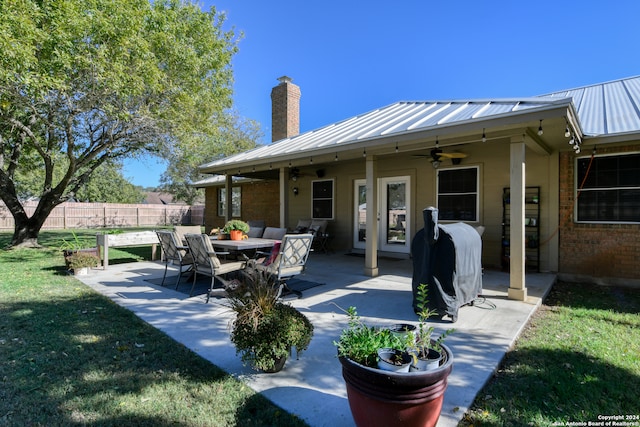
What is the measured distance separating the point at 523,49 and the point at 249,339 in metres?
11.5

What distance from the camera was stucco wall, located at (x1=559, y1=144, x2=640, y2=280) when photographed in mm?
5941

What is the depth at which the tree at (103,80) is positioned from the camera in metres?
6.92

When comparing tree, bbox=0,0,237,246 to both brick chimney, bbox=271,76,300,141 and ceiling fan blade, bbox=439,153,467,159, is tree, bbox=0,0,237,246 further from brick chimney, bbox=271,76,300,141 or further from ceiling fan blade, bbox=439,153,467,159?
ceiling fan blade, bbox=439,153,467,159

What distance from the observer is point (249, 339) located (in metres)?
2.61

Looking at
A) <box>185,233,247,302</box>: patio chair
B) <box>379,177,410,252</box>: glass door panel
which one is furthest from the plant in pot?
<box>379,177,410,252</box>: glass door panel

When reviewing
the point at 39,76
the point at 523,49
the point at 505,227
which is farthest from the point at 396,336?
the point at 523,49

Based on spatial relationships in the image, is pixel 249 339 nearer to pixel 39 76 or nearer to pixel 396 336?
pixel 396 336

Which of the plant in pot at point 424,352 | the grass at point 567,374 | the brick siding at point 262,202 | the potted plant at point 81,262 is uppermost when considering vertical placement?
the brick siding at point 262,202

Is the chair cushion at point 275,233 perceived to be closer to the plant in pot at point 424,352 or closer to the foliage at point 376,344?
the foliage at point 376,344

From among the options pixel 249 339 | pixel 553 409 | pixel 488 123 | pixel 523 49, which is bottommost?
pixel 553 409

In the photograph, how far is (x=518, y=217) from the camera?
15.8ft

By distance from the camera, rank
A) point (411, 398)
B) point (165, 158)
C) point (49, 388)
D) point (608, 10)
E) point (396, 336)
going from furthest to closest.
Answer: point (165, 158) < point (608, 10) < point (49, 388) < point (396, 336) < point (411, 398)

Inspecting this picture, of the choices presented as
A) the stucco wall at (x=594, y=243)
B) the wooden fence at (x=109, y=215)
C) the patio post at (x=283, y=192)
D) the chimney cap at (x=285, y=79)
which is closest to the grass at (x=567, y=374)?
the stucco wall at (x=594, y=243)

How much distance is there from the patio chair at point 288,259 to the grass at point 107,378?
172 centimetres
